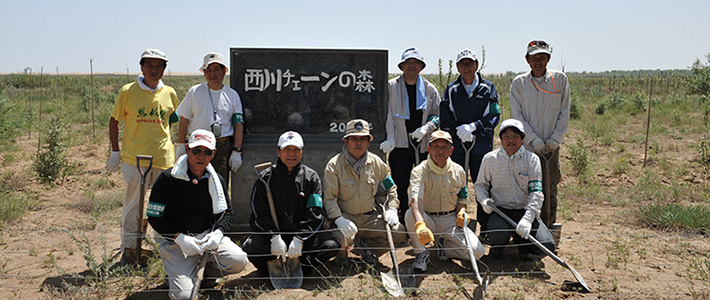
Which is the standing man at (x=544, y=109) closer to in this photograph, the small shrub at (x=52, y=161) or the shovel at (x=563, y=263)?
the shovel at (x=563, y=263)

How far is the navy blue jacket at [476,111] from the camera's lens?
523 cm

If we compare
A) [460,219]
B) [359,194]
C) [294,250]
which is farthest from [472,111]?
[294,250]

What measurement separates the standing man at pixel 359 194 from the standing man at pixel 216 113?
3.66 feet

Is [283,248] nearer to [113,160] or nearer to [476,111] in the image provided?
[113,160]

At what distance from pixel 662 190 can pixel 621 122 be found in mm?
7615

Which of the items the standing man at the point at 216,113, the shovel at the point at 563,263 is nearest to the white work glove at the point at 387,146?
the shovel at the point at 563,263

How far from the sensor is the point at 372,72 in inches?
222

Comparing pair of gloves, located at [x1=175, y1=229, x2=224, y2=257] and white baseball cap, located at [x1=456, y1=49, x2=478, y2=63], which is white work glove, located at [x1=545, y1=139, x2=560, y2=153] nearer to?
white baseball cap, located at [x1=456, y1=49, x2=478, y2=63]

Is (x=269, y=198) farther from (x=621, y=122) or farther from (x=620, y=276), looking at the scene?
(x=621, y=122)

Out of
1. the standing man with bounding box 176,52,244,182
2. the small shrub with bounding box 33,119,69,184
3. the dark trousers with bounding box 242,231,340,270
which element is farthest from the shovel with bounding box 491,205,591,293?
the small shrub with bounding box 33,119,69,184

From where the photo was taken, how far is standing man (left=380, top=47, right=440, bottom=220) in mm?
5230

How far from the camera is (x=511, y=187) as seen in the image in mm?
4727

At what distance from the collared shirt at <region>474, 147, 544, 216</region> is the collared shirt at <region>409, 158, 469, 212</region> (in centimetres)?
24

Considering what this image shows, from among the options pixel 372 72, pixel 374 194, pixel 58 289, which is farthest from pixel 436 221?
pixel 58 289
